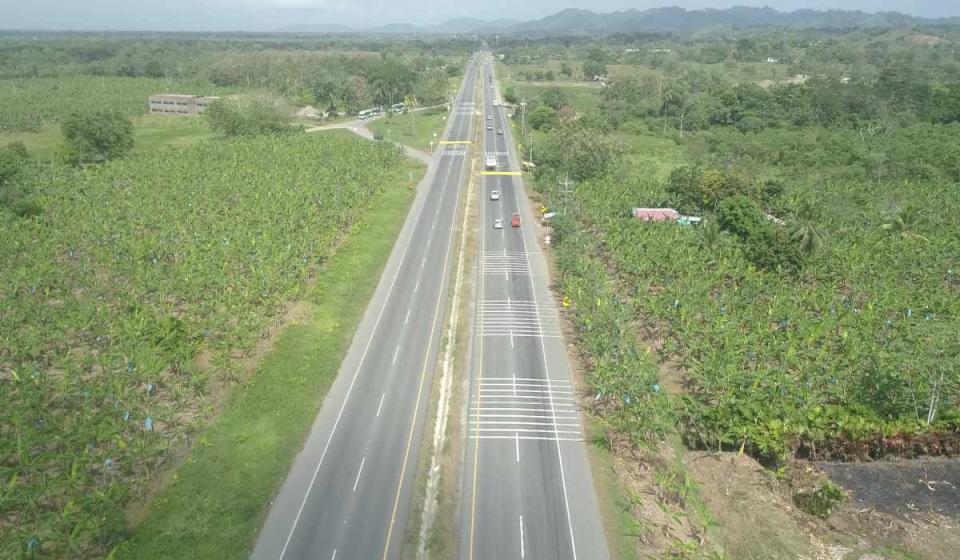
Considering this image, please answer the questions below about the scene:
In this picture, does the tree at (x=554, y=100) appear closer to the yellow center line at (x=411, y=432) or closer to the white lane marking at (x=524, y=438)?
the yellow center line at (x=411, y=432)

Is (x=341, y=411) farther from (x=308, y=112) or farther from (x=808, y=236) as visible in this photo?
(x=308, y=112)

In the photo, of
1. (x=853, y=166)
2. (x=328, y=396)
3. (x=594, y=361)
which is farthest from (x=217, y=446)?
(x=853, y=166)

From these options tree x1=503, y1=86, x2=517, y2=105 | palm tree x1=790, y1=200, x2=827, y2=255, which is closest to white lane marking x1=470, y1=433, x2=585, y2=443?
palm tree x1=790, y1=200, x2=827, y2=255

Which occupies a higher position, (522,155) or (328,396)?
(522,155)

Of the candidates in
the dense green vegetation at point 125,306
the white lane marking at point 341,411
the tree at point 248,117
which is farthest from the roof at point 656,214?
the tree at point 248,117

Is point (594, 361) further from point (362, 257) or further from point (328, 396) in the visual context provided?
point (362, 257)

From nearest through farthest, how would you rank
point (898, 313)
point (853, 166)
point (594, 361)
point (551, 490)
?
point (551, 490)
point (594, 361)
point (898, 313)
point (853, 166)

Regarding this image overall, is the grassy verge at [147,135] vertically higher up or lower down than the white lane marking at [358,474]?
higher up

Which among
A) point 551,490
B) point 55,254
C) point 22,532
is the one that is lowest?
point 551,490
